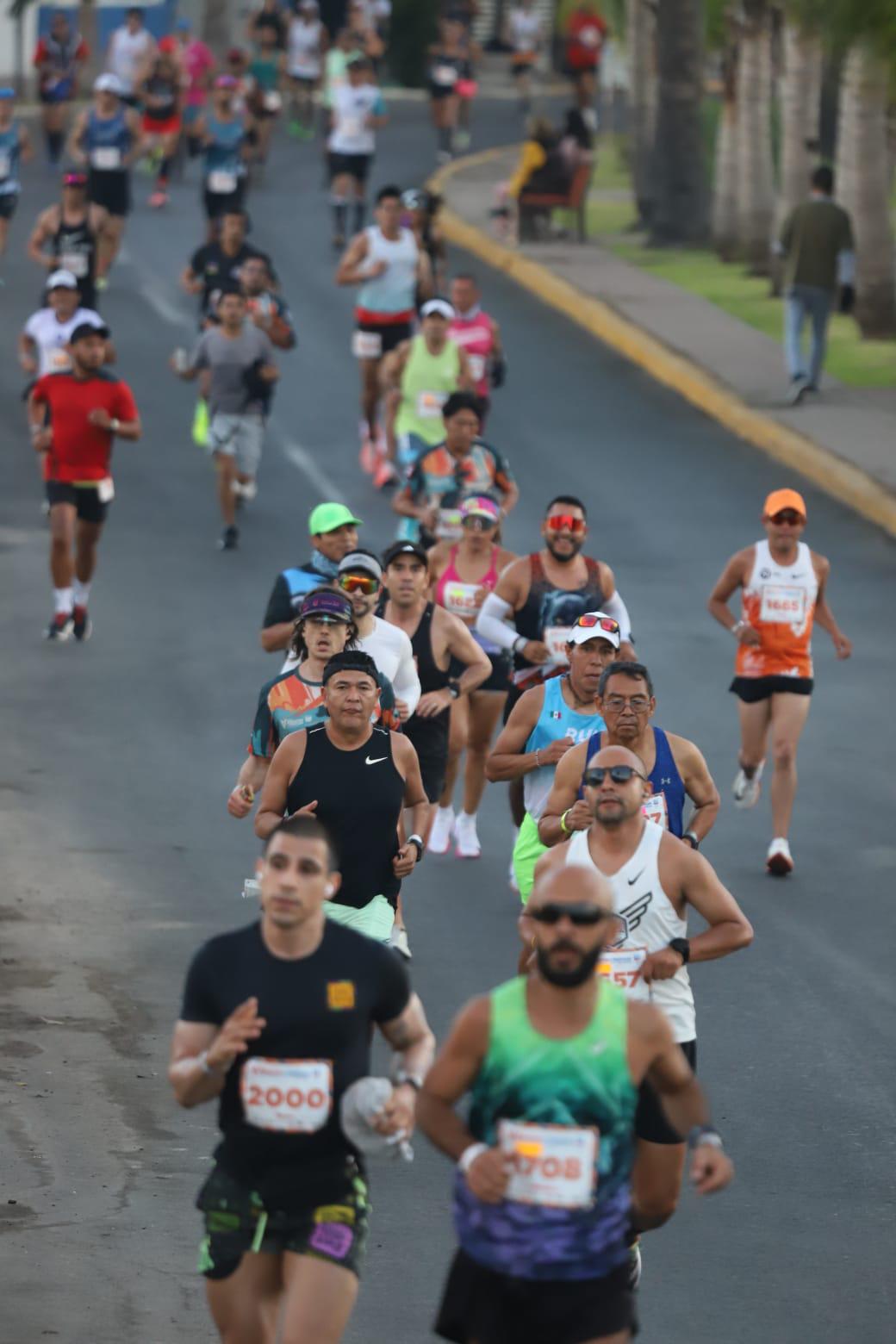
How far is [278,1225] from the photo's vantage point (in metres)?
7.43

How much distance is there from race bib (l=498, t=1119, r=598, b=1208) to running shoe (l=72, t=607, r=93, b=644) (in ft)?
44.0

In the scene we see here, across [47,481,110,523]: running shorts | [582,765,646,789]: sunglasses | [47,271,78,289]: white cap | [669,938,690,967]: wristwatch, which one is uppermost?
[582,765,646,789]: sunglasses

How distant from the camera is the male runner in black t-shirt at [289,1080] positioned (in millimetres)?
7328

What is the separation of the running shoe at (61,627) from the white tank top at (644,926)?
11379 millimetres

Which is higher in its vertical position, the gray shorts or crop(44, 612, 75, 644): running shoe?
the gray shorts

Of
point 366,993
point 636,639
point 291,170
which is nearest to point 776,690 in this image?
point 636,639

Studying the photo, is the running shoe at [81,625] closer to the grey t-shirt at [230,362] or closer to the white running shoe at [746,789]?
the grey t-shirt at [230,362]

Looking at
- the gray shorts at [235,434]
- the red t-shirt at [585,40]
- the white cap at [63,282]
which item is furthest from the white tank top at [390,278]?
the red t-shirt at [585,40]

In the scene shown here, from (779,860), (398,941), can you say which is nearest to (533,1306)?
(398,941)

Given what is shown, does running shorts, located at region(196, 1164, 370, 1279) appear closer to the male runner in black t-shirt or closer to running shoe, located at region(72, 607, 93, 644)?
the male runner in black t-shirt

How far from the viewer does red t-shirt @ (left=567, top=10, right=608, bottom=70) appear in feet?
179

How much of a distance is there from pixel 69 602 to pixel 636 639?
3962 millimetres

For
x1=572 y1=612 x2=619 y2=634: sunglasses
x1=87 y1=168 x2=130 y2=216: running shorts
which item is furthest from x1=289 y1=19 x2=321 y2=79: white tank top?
x1=572 y1=612 x2=619 y2=634: sunglasses

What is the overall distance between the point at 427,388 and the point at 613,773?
1225cm
